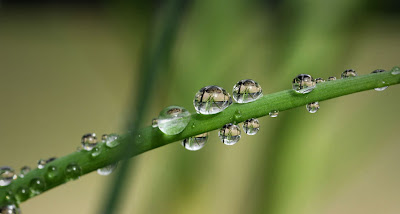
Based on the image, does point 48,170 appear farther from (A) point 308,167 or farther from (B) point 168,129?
(A) point 308,167

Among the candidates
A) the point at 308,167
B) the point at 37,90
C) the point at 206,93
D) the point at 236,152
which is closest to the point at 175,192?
the point at 308,167

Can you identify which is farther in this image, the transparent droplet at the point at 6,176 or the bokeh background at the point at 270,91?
the bokeh background at the point at 270,91

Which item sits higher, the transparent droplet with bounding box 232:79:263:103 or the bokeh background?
the bokeh background

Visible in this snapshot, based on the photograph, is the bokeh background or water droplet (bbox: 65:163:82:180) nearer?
water droplet (bbox: 65:163:82:180)

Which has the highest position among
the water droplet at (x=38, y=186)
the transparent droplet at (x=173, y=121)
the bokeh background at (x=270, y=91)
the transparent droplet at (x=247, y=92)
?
the bokeh background at (x=270, y=91)

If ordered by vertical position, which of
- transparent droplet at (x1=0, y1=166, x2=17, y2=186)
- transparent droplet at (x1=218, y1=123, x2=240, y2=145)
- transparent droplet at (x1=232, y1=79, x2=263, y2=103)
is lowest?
transparent droplet at (x1=0, y1=166, x2=17, y2=186)

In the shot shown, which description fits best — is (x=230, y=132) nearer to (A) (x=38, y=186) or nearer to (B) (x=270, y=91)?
(A) (x=38, y=186)

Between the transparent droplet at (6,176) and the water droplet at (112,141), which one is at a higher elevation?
the water droplet at (112,141)
